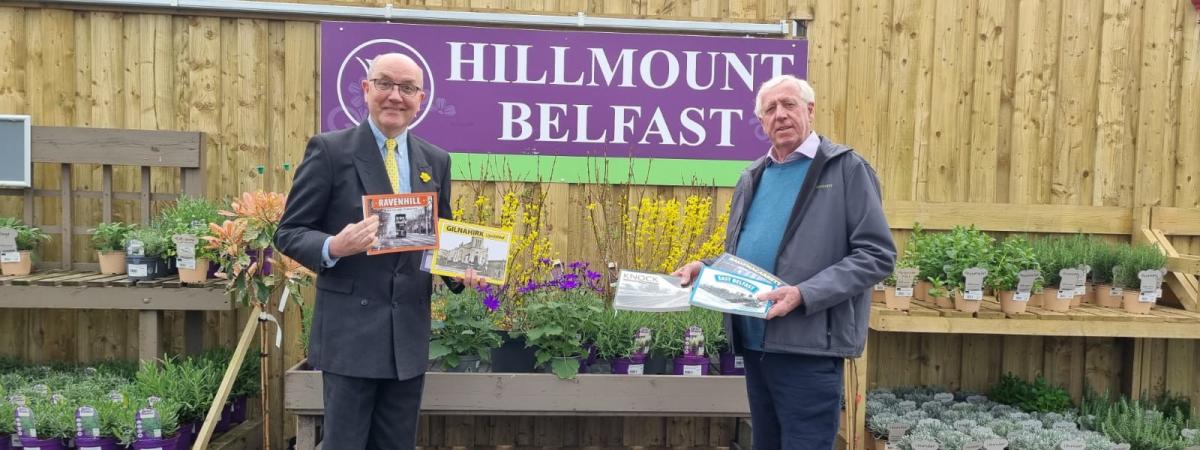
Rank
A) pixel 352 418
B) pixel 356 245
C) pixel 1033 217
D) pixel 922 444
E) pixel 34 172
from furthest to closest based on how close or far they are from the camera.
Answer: pixel 1033 217, pixel 34 172, pixel 922 444, pixel 352 418, pixel 356 245

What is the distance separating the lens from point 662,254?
3.93 m

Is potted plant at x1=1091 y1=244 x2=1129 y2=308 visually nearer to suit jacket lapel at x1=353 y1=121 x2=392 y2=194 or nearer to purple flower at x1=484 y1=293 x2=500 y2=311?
purple flower at x1=484 y1=293 x2=500 y2=311

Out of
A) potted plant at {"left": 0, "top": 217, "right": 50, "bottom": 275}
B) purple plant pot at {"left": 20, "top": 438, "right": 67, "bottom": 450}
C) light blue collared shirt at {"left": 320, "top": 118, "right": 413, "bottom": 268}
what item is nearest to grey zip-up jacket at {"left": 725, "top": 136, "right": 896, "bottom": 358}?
light blue collared shirt at {"left": 320, "top": 118, "right": 413, "bottom": 268}

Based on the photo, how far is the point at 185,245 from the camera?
3.33 metres

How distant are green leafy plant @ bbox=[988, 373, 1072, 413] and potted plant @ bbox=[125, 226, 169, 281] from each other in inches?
178

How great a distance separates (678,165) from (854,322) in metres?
1.97

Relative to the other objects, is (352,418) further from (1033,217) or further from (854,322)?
(1033,217)

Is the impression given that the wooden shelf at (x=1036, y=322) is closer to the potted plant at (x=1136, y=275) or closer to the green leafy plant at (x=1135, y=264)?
the potted plant at (x=1136, y=275)

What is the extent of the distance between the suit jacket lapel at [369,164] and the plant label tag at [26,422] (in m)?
2.24

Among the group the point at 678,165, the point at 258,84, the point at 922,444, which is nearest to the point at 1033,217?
the point at 922,444

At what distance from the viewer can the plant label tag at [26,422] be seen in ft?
10.1

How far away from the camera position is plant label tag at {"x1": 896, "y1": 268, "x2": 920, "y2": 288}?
336cm

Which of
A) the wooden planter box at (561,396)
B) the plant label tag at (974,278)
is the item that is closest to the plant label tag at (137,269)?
the wooden planter box at (561,396)

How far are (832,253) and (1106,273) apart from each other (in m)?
2.48
